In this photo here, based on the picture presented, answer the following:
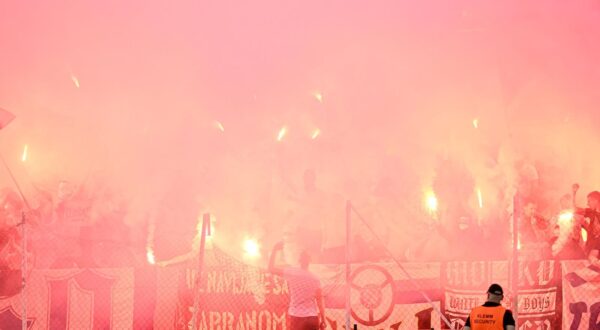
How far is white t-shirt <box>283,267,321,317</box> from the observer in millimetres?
9539

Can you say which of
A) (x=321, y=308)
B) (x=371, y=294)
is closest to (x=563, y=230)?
(x=371, y=294)

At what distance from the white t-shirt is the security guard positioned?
2.54m

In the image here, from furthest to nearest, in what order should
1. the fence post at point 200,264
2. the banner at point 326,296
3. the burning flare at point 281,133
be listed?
1. the burning flare at point 281,133
2. the banner at point 326,296
3. the fence post at point 200,264

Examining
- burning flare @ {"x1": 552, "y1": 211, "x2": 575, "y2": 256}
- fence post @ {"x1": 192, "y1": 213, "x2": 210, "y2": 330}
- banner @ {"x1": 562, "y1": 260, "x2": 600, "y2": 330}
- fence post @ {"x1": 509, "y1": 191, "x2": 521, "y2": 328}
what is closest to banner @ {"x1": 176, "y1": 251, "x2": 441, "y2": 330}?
fence post @ {"x1": 192, "y1": 213, "x2": 210, "y2": 330}

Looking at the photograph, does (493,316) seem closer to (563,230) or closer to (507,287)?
(507,287)

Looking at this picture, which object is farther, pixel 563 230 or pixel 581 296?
pixel 563 230

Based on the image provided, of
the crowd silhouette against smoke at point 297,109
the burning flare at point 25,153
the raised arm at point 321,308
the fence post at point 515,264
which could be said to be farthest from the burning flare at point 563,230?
the burning flare at point 25,153

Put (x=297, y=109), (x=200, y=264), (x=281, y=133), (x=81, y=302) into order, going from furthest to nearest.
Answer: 1. (x=297, y=109)
2. (x=281, y=133)
3. (x=81, y=302)
4. (x=200, y=264)

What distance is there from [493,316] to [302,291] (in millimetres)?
2848

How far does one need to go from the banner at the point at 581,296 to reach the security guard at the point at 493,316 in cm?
293

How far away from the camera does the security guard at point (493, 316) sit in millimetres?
7520

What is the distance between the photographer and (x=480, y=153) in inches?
640

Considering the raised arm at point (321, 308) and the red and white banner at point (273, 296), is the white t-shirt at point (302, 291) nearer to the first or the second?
the raised arm at point (321, 308)

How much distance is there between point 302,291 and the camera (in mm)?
9531
